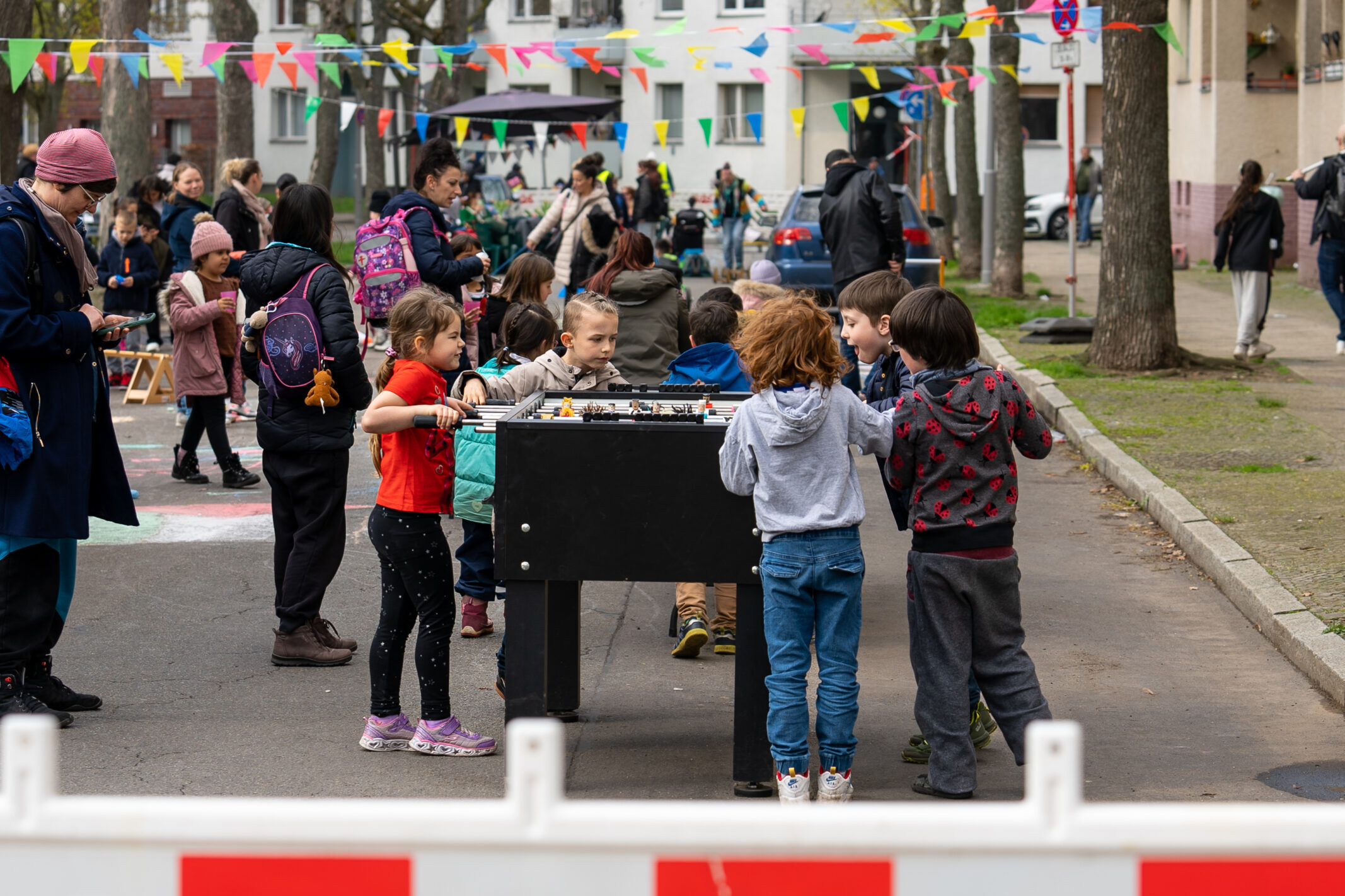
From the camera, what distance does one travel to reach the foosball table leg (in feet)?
16.0

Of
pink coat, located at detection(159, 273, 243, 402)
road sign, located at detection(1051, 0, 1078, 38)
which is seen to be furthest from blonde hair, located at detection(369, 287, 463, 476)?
road sign, located at detection(1051, 0, 1078, 38)

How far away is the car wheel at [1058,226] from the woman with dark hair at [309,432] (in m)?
34.1

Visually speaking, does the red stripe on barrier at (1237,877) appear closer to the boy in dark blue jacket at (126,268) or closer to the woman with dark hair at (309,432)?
the woman with dark hair at (309,432)

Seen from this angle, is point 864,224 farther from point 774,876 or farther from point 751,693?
point 774,876

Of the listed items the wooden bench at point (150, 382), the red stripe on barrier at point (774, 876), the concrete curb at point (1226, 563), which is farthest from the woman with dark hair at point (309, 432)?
the wooden bench at point (150, 382)

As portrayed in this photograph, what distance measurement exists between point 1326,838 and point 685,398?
4.07 metres

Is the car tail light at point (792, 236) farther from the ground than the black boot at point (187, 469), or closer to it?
farther from the ground

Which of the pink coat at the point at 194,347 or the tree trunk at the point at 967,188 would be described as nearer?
the pink coat at the point at 194,347

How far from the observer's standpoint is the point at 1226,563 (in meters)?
7.62

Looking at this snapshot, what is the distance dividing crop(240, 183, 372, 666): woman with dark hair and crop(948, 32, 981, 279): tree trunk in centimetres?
1960

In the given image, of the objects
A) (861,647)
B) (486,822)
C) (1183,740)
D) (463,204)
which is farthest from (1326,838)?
(463,204)

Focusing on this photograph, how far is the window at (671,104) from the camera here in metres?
53.1

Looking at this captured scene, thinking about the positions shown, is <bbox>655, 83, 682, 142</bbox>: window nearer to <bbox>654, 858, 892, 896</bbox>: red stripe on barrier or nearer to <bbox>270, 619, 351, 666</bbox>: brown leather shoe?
<bbox>270, 619, 351, 666</bbox>: brown leather shoe

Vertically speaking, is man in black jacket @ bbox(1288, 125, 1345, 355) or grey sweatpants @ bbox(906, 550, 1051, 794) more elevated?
man in black jacket @ bbox(1288, 125, 1345, 355)
